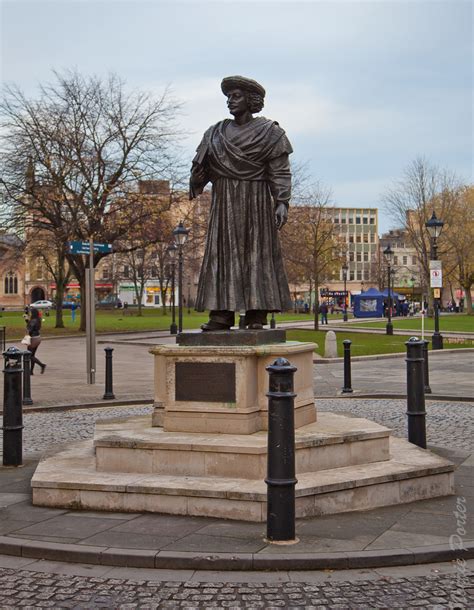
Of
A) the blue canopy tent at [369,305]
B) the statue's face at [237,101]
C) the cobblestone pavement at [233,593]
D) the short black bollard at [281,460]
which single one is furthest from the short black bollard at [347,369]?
the blue canopy tent at [369,305]

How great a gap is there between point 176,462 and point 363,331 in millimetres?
33774

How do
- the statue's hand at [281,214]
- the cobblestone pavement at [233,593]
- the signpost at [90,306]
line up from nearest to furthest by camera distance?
→ the cobblestone pavement at [233,593]
the statue's hand at [281,214]
the signpost at [90,306]

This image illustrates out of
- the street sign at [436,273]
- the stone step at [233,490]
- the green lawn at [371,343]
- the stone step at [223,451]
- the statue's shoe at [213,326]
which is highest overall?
the street sign at [436,273]

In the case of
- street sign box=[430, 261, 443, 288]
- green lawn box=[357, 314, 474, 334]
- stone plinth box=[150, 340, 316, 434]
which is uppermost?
street sign box=[430, 261, 443, 288]

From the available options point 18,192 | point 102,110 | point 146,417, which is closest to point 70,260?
point 18,192

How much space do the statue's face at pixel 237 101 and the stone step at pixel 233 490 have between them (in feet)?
12.6

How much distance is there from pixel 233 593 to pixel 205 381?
9.12ft

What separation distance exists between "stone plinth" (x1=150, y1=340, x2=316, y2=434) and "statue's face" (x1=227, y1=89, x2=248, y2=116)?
2429mm

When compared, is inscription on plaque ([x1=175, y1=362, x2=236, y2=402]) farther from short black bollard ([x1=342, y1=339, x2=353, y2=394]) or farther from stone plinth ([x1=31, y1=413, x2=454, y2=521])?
short black bollard ([x1=342, y1=339, x2=353, y2=394])

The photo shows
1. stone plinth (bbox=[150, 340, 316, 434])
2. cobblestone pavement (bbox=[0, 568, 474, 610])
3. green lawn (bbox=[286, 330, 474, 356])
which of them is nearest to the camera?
cobblestone pavement (bbox=[0, 568, 474, 610])

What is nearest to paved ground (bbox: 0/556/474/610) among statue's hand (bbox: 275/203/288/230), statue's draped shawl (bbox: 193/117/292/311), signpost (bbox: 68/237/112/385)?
statue's draped shawl (bbox: 193/117/292/311)

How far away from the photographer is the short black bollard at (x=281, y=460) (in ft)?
16.8

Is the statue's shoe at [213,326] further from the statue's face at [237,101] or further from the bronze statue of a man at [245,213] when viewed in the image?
the statue's face at [237,101]

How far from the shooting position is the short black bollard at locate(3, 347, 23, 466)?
26.4 ft
